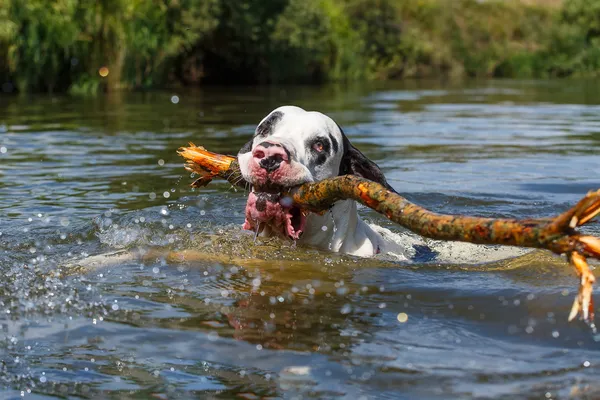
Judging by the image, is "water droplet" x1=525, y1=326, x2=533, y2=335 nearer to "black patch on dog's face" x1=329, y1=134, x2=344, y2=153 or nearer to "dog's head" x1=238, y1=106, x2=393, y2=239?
"dog's head" x1=238, y1=106, x2=393, y2=239

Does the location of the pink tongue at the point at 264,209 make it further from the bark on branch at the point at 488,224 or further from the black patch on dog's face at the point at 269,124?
the black patch on dog's face at the point at 269,124

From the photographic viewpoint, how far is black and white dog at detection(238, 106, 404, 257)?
16.1ft

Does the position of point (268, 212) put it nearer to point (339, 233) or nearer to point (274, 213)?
point (274, 213)

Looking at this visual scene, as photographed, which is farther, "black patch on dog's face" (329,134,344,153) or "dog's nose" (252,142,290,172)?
"black patch on dog's face" (329,134,344,153)

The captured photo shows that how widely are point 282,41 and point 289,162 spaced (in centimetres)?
2734

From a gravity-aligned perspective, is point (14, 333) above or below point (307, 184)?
below

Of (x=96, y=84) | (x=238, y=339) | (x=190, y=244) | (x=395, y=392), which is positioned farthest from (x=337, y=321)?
(x=96, y=84)

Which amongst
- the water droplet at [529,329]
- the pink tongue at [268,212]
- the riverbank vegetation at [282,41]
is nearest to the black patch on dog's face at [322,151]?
the pink tongue at [268,212]

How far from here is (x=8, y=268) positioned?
201 inches

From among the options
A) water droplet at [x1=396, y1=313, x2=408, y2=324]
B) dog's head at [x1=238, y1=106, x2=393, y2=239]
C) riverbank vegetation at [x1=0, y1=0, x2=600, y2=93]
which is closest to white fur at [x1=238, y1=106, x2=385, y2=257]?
dog's head at [x1=238, y1=106, x2=393, y2=239]

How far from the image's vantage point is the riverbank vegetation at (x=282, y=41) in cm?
2264

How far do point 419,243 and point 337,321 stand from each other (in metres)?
2.50

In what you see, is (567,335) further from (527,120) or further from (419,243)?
(527,120)

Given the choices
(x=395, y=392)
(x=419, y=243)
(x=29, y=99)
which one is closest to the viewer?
(x=395, y=392)
